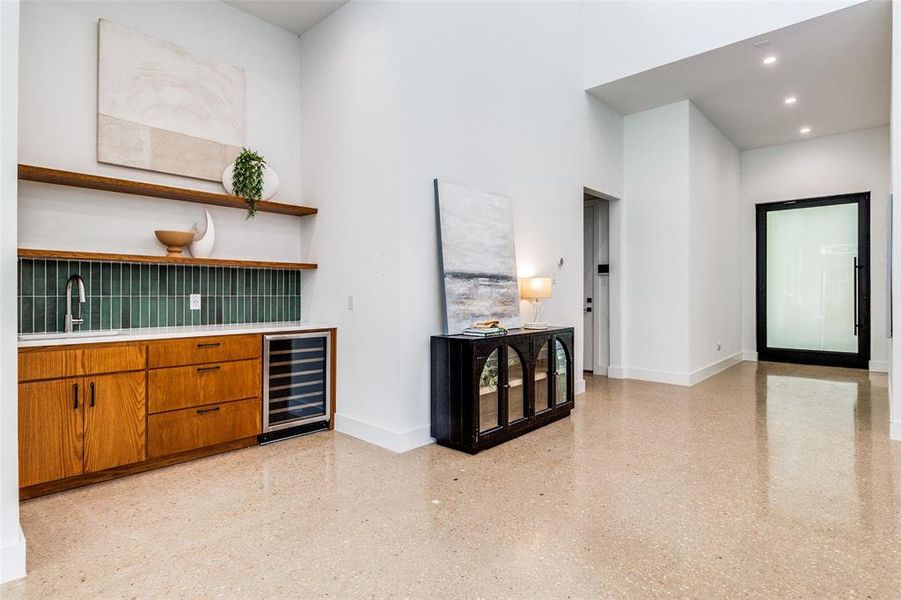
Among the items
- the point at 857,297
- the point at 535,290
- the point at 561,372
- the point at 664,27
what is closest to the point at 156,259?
the point at 535,290

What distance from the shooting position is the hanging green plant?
387cm

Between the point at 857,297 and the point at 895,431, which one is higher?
the point at 857,297

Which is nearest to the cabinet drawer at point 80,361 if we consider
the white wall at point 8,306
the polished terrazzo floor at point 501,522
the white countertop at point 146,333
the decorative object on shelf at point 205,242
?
the white countertop at point 146,333

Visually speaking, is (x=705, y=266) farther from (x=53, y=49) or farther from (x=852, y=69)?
(x=53, y=49)

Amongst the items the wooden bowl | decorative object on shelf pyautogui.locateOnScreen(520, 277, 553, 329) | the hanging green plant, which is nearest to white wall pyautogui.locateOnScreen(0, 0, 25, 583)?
the wooden bowl

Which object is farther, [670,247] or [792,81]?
[670,247]

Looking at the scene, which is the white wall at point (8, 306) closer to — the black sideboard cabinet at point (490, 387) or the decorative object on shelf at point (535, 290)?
the black sideboard cabinet at point (490, 387)

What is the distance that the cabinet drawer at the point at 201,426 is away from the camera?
3.09 meters

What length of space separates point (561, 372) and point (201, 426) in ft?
9.43

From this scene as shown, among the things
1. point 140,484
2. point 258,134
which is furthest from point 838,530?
point 258,134

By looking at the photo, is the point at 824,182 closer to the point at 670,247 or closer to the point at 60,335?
the point at 670,247

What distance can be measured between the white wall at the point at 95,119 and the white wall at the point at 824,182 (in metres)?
7.03

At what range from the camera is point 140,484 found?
2.89 metres

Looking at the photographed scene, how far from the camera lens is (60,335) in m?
3.00
